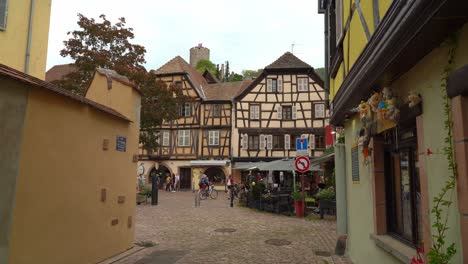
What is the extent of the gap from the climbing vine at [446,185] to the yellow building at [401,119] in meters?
0.04

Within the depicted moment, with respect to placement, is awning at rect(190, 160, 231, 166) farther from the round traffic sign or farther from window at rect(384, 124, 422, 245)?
window at rect(384, 124, 422, 245)

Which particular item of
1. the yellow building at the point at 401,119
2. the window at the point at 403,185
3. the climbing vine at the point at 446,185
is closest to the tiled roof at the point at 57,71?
the yellow building at the point at 401,119

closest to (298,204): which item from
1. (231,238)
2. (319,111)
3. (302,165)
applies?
(302,165)

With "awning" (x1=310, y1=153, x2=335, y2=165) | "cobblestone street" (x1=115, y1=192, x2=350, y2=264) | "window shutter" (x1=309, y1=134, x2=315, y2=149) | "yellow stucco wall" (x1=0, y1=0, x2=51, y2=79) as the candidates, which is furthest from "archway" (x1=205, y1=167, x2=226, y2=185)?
"yellow stucco wall" (x1=0, y1=0, x2=51, y2=79)

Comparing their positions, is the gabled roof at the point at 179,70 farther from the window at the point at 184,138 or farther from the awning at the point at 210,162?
the awning at the point at 210,162

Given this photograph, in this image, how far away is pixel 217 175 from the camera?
106 feet

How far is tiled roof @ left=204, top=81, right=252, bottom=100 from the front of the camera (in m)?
32.9

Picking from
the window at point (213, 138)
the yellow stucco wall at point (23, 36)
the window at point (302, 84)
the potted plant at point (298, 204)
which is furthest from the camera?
the window at point (213, 138)

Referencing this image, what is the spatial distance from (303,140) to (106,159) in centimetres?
737

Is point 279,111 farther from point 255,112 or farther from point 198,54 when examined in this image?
point 198,54

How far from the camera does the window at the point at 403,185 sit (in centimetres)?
394

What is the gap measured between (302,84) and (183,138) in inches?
460

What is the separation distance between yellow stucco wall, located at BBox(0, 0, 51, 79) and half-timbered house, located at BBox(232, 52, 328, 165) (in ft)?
68.5

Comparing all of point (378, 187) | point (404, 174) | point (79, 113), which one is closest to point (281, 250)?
point (378, 187)
